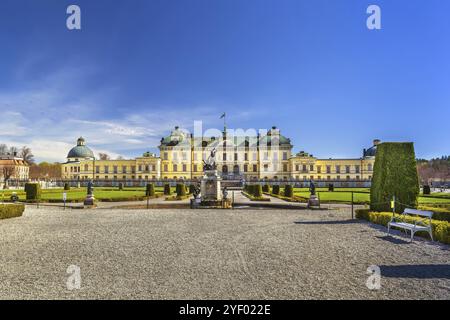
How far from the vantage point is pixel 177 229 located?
9.34 metres

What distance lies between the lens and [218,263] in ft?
18.3

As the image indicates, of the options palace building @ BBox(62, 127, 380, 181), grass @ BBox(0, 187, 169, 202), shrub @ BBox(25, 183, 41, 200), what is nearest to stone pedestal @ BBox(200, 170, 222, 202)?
grass @ BBox(0, 187, 169, 202)

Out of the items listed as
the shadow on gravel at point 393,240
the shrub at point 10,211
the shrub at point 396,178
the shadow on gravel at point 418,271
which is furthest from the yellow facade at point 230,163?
the shadow on gravel at point 418,271

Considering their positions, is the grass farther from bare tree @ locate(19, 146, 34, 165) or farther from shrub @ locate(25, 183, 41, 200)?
bare tree @ locate(19, 146, 34, 165)

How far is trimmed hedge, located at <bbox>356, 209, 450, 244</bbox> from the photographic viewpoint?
7570 mm

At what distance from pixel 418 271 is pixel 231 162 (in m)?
63.5

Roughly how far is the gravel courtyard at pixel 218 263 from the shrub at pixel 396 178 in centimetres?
277

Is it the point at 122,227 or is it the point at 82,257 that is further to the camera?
the point at 122,227

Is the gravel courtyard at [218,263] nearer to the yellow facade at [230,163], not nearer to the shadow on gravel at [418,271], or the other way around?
the shadow on gravel at [418,271]
